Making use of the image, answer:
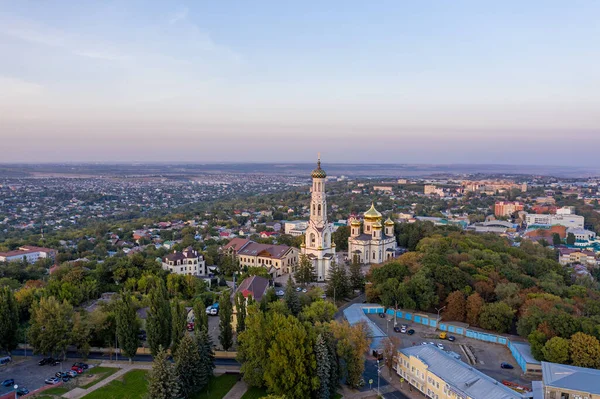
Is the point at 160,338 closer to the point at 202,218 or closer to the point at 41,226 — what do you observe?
the point at 202,218

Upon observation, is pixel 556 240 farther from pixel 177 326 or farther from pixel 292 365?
pixel 177 326

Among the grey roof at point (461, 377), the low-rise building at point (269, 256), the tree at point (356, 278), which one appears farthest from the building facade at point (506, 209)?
the grey roof at point (461, 377)

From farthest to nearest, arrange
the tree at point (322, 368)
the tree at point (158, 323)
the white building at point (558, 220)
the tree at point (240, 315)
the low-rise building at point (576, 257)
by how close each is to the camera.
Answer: the white building at point (558, 220)
the low-rise building at point (576, 257)
the tree at point (240, 315)
the tree at point (158, 323)
the tree at point (322, 368)

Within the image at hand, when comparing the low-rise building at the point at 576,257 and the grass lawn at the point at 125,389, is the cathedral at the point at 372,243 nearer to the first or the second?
the low-rise building at the point at 576,257

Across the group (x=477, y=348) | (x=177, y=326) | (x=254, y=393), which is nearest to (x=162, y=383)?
(x=254, y=393)

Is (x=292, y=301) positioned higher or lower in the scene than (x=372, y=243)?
lower

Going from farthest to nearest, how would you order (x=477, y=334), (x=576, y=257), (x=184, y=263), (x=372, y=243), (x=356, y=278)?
(x=576, y=257)
(x=372, y=243)
(x=184, y=263)
(x=356, y=278)
(x=477, y=334)
